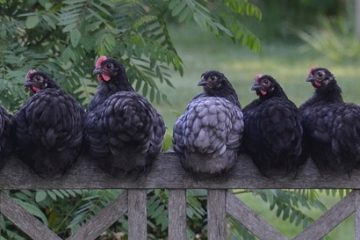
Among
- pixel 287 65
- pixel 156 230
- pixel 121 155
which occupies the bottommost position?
pixel 156 230

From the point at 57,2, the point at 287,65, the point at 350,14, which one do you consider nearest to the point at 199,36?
the point at 350,14

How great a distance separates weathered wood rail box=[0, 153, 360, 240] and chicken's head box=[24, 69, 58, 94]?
40 cm

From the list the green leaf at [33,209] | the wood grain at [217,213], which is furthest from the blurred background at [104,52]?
the wood grain at [217,213]

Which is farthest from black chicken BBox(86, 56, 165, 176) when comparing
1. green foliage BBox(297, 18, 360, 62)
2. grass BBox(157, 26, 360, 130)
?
green foliage BBox(297, 18, 360, 62)

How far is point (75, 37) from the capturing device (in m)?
5.12

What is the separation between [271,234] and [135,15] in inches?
58.9

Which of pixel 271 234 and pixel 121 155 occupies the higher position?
pixel 121 155

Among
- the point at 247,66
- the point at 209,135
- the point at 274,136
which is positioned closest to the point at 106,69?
the point at 209,135

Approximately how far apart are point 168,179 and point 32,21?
128cm

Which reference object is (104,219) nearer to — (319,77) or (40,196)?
(40,196)

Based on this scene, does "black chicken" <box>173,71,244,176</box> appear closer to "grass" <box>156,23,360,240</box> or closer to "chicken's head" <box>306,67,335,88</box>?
"chicken's head" <box>306,67,335,88</box>

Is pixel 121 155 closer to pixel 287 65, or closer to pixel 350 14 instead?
pixel 287 65

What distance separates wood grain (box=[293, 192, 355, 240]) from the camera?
4.41m

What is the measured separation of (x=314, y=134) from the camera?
430 centimetres
